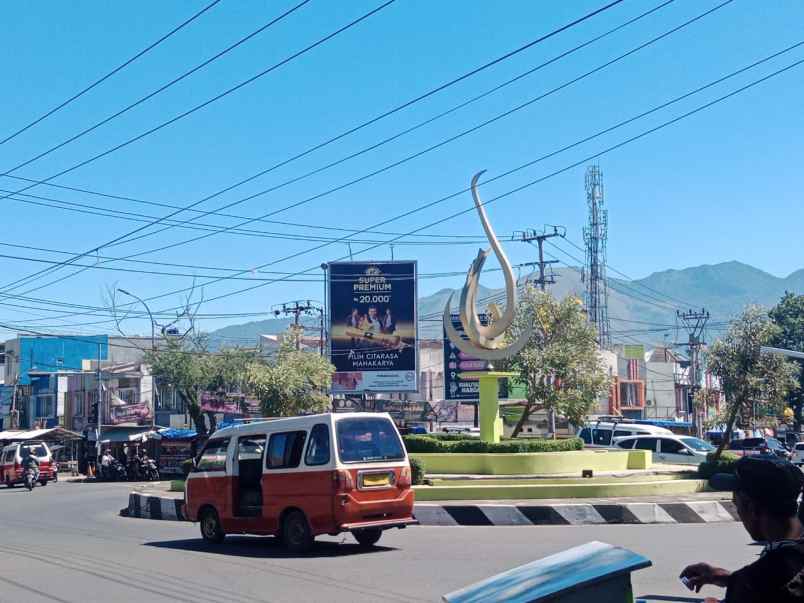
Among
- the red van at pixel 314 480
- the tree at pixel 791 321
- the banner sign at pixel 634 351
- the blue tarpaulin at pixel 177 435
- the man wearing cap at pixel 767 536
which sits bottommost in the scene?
the blue tarpaulin at pixel 177 435

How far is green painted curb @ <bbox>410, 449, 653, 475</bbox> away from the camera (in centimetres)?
2644

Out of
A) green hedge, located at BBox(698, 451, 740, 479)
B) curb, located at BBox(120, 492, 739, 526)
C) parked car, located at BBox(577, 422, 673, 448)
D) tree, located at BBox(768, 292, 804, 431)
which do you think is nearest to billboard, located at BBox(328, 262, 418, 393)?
parked car, located at BBox(577, 422, 673, 448)

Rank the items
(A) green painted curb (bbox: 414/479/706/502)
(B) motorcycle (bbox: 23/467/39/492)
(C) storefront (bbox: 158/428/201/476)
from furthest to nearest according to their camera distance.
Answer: (C) storefront (bbox: 158/428/201/476) < (B) motorcycle (bbox: 23/467/39/492) < (A) green painted curb (bbox: 414/479/706/502)

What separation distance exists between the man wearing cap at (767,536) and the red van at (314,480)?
34.6 feet

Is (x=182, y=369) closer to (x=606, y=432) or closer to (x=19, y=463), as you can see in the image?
(x=19, y=463)

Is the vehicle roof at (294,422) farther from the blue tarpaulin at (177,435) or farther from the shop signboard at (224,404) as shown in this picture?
the shop signboard at (224,404)

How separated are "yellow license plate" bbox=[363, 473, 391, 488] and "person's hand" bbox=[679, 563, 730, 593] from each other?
10721mm

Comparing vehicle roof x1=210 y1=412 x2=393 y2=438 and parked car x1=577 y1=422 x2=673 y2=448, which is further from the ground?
vehicle roof x1=210 y1=412 x2=393 y2=438

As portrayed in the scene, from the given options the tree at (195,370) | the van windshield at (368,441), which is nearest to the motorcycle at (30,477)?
the tree at (195,370)

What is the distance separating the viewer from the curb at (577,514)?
→ 693 inches

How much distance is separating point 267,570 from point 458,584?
2.91 metres

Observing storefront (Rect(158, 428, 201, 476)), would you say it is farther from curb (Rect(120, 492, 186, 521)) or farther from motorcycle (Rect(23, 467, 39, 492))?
curb (Rect(120, 492, 186, 521))

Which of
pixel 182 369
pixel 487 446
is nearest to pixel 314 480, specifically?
pixel 487 446

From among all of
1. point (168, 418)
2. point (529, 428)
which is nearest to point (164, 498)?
point (529, 428)
